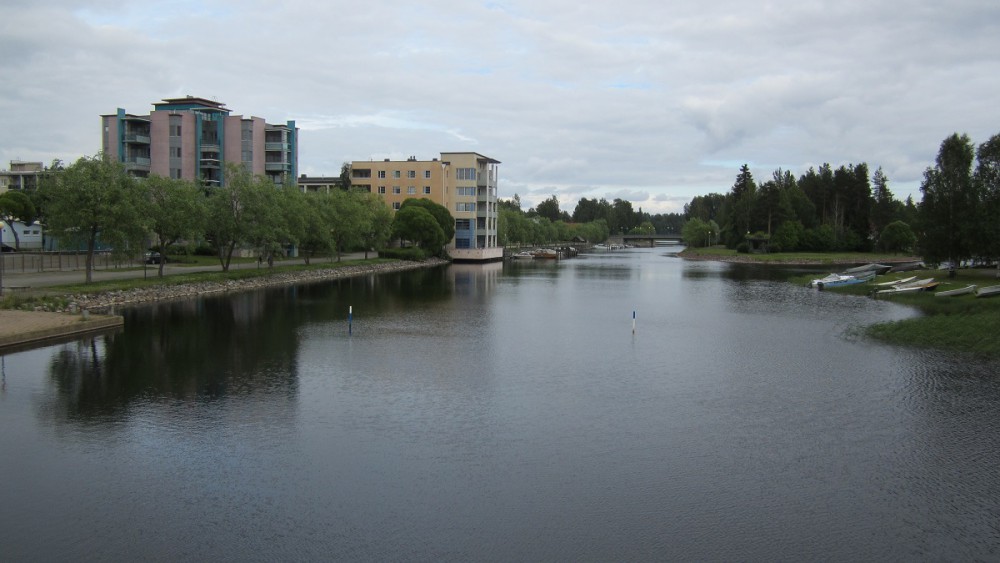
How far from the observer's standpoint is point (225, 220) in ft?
173

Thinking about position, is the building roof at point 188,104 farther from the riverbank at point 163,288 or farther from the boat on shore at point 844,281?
the boat on shore at point 844,281

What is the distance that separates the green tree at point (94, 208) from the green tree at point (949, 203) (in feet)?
171

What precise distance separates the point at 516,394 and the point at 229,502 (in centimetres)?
948

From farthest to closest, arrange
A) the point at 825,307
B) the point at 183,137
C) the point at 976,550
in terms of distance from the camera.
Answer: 1. the point at 183,137
2. the point at 825,307
3. the point at 976,550

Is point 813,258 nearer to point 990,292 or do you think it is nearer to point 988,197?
point 988,197

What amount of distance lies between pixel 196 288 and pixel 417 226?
43.9 m

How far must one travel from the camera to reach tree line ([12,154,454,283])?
38.6 meters

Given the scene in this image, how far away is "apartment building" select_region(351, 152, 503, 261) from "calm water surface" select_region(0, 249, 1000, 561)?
7500 centimetres

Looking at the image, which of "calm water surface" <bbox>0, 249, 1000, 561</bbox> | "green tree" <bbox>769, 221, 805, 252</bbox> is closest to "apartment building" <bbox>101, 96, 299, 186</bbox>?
"calm water surface" <bbox>0, 249, 1000, 561</bbox>

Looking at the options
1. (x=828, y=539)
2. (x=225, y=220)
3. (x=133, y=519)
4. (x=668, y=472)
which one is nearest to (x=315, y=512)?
(x=133, y=519)

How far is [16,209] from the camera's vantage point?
255ft

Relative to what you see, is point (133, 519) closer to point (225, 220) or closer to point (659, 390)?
point (659, 390)

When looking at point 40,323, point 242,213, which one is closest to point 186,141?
point 242,213

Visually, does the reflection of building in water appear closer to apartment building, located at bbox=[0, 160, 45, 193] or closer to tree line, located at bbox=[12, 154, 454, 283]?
tree line, located at bbox=[12, 154, 454, 283]
